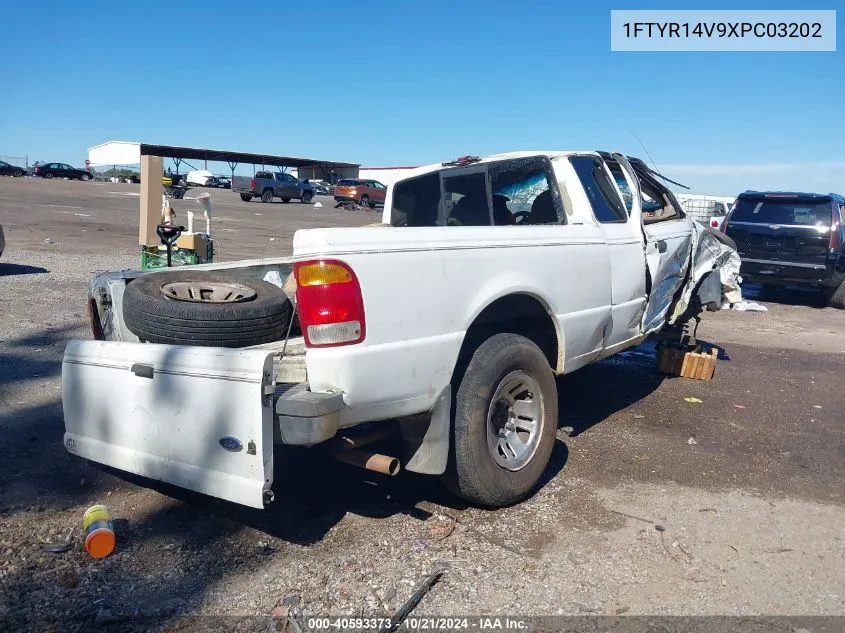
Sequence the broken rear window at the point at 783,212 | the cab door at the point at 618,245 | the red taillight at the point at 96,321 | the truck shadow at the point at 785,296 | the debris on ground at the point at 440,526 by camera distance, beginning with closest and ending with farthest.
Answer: the debris on ground at the point at 440,526, the red taillight at the point at 96,321, the cab door at the point at 618,245, the broken rear window at the point at 783,212, the truck shadow at the point at 785,296

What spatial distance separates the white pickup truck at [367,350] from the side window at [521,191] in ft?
0.05

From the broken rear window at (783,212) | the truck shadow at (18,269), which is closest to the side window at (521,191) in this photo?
the truck shadow at (18,269)

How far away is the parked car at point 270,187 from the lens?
1533 inches

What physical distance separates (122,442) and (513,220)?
2.96 metres

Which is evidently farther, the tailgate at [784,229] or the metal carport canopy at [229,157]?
the metal carport canopy at [229,157]

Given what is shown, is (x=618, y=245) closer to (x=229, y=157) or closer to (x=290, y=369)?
(x=290, y=369)

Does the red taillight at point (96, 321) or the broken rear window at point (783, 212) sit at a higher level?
the broken rear window at point (783, 212)

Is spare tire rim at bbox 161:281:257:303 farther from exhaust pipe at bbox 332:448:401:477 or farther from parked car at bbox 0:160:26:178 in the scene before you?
parked car at bbox 0:160:26:178

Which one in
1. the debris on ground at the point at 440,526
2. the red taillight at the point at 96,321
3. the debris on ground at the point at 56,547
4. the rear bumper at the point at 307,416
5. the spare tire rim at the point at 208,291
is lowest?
the debris on ground at the point at 440,526

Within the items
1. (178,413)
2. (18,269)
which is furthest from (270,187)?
(178,413)

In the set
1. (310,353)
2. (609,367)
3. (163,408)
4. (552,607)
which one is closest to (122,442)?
(163,408)

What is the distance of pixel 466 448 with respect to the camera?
3.56m

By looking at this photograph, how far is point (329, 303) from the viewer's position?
9.98 ft

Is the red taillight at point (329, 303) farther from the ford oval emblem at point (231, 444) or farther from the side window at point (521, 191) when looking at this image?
the side window at point (521, 191)
